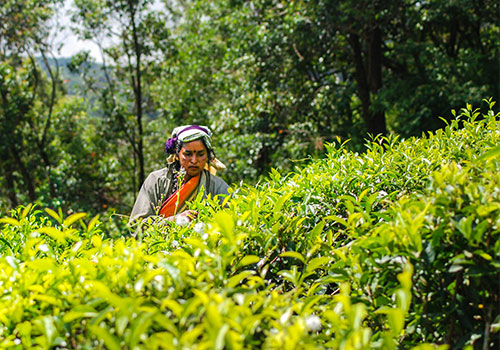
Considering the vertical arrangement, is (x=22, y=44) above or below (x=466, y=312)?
above

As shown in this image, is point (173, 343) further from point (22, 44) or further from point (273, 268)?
point (22, 44)

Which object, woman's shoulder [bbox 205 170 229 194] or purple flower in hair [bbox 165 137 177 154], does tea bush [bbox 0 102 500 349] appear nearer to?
woman's shoulder [bbox 205 170 229 194]

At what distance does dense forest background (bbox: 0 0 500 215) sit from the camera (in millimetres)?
8055

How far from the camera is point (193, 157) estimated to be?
11.8ft

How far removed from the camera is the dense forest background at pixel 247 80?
8055 mm

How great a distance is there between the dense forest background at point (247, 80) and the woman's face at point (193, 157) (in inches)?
120

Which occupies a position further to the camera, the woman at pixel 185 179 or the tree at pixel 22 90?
the tree at pixel 22 90

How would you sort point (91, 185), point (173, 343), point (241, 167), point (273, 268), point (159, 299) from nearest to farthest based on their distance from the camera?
point (173, 343), point (159, 299), point (273, 268), point (241, 167), point (91, 185)

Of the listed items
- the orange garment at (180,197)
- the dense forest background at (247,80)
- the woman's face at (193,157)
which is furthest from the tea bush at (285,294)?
the dense forest background at (247,80)

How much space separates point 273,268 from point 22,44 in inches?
498

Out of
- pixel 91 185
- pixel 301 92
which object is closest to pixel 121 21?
pixel 91 185

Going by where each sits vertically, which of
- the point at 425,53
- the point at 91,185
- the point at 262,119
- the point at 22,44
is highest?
the point at 22,44

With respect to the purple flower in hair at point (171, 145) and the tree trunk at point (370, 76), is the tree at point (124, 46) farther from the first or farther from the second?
the purple flower in hair at point (171, 145)

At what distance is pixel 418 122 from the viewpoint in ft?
25.6
